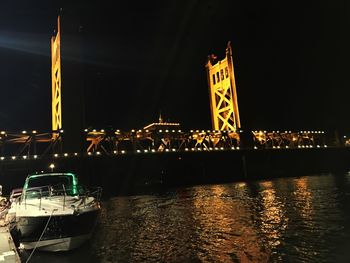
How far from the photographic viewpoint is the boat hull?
40.4 ft

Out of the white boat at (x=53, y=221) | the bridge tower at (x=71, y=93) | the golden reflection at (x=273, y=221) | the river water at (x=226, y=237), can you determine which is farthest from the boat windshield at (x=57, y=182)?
the bridge tower at (x=71, y=93)

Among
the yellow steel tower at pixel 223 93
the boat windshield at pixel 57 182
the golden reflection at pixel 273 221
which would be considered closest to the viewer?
the golden reflection at pixel 273 221

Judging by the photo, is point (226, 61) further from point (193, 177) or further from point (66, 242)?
point (66, 242)

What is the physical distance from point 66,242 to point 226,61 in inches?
3052

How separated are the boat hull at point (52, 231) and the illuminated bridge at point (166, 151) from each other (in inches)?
1172

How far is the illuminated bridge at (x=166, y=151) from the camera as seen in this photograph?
55.4m

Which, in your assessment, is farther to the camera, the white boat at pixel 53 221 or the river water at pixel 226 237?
the white boat at pixel 53 221

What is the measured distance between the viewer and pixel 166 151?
6350 cm

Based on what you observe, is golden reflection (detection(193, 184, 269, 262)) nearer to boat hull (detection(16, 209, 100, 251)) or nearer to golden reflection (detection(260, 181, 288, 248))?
golden reflection (detection(260, 181, 288, 248))

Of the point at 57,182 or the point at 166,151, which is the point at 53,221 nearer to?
the point at 57,182

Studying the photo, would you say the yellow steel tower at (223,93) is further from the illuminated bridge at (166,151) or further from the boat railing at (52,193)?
the boat railing at (52,193)

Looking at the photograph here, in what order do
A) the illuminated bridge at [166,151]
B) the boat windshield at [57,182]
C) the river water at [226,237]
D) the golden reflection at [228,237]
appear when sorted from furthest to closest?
1. the illuminated bridge at [166,151]
2. the boat windshield at [57,182]
3. the river water at [226,237]
4. the golden reflection at [228,237]

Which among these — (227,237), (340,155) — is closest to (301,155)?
(340,155)

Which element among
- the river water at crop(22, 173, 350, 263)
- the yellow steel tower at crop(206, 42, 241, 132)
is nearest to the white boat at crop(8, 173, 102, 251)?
the river water at crop(22, 173, 350, 263)
